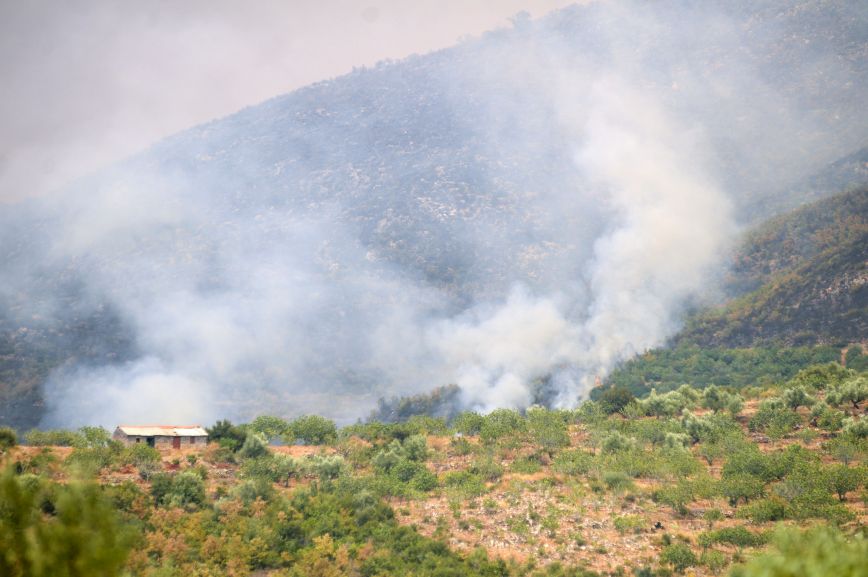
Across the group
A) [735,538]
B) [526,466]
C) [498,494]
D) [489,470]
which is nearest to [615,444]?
[526,466]

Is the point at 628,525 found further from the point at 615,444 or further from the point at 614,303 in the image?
the point at 614,303

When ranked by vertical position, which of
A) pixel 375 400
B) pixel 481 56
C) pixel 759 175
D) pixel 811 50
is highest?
pixel 481 56

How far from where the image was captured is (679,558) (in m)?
24.6

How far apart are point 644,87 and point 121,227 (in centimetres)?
12284

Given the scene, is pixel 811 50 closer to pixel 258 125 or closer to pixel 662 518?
pixel 258 125

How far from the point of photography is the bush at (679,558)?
963 inches

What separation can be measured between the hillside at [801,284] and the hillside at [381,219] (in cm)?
76

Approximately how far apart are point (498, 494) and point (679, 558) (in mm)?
11033

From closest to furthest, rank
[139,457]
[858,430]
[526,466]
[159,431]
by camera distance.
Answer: [858,430] < [139,457] < [526,466] < [159,431]

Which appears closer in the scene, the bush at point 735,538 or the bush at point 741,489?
the bush at point 735,538

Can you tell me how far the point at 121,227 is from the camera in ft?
431

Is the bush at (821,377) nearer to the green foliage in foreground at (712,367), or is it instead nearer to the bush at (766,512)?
the green foliage in foreground at (712,367)

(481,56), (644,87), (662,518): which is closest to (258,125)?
(481,56)

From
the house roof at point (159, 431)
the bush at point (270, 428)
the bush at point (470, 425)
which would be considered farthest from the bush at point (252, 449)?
the bush at point (470, 425)
